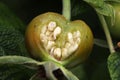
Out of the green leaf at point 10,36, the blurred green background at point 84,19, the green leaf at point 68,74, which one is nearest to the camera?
the green leaf at point 68,74

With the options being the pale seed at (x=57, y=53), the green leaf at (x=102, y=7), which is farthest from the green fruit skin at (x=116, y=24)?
the pale seed at (x=57, y=53)

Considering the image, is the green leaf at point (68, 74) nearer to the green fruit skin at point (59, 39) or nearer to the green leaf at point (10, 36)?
the green fruit skin at point (59, 39)

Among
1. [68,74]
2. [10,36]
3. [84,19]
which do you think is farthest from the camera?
[84,19]

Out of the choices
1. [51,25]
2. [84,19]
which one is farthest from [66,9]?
[84,19]

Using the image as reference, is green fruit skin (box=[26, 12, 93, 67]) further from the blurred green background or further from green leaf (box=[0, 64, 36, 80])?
the blurred green background

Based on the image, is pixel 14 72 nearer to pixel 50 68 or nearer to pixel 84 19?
pixel 50 68

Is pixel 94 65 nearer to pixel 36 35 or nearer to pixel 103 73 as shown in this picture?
pixel 103 73

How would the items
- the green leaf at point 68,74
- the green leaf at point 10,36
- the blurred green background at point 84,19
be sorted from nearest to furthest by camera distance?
1. the green leaf at point 68,74
2. the green leaf at point 10,36
3. the blurred green background at point 84,19
